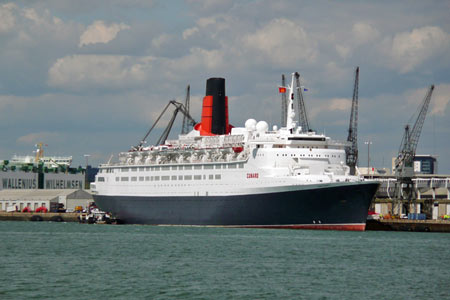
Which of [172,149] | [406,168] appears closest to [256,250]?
[172,149]

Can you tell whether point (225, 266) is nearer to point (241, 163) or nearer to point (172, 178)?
point (241, 163)

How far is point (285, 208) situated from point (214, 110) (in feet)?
61.8

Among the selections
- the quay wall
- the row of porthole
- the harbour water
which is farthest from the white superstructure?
the quay wall

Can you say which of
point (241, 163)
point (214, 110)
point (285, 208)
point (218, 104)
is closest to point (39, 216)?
point (214, 110)

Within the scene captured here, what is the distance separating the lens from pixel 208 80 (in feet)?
282

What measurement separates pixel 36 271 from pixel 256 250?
15429 mm

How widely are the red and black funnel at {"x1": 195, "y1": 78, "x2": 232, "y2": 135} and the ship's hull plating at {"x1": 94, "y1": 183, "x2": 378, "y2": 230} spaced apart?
895 centimetres

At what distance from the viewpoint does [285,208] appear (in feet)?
227

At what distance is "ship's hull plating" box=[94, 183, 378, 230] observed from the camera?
67438 millimetres

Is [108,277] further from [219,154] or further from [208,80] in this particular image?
[208,80]

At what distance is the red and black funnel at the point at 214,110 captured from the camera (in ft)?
279

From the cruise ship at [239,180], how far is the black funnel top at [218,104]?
10cm

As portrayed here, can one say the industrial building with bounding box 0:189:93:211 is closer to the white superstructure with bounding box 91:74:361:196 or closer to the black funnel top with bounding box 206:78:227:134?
the white superstructure with bounding box 91:74:361:196

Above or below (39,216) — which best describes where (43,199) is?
above
